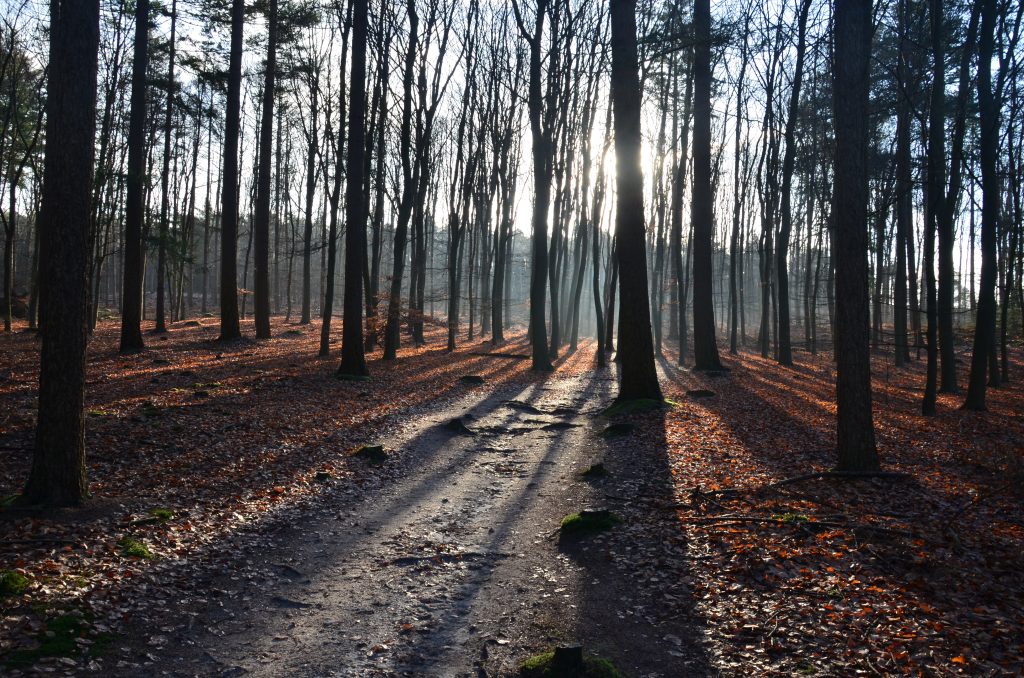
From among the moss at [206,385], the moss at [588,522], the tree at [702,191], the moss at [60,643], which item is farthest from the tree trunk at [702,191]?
the moss at [60,643]

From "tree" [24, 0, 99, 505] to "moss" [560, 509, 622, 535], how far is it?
16.7ft

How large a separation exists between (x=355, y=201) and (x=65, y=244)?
10.3m

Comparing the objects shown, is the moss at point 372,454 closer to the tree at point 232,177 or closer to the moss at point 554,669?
the moss at point 554,669

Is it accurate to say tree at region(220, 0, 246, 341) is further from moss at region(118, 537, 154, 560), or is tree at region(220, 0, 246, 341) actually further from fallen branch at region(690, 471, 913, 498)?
fallen branch at region(690, 471, 913, 498)

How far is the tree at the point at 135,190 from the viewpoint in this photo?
18453 mm

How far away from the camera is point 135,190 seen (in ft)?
62.0

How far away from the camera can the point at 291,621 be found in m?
4.76

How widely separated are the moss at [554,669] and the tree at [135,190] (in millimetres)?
18809

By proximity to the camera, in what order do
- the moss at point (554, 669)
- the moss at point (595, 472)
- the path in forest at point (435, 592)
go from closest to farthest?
the moss at point (554, 669) < the path in forest at point (435, 592) < the moss at point (595, 472)

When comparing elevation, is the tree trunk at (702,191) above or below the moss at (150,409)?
above

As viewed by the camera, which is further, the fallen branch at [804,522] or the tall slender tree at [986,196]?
the tall slender tree at [986,196]

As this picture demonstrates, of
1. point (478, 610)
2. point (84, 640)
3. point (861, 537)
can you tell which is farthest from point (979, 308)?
point (84, 640)

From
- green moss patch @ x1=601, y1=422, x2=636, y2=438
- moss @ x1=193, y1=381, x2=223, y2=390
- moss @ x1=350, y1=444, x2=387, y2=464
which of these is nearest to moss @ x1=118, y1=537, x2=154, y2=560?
moss @ x1=350, y1=444, x2=387, y2=464

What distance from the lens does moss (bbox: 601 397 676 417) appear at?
42.1 ft
